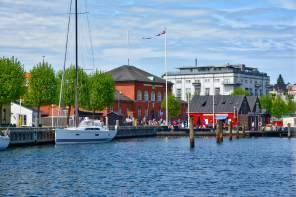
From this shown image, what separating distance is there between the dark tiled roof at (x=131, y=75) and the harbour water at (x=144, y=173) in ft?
292

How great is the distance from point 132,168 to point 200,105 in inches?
4509

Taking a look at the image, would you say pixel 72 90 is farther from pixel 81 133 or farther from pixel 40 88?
pixel 81 133

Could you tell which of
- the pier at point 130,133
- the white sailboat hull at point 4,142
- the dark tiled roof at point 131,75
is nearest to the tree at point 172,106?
the dark tiled roof at point 131,75

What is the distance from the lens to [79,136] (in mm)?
94375

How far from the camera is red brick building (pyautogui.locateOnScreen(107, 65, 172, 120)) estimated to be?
534 ft

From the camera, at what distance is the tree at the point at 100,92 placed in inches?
5157

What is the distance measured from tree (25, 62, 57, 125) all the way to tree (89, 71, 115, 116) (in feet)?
41.6

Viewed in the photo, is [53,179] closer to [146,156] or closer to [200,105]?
[146,156]

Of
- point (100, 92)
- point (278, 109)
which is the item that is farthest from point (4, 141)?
point (278, 109)

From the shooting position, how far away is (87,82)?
131125 mm

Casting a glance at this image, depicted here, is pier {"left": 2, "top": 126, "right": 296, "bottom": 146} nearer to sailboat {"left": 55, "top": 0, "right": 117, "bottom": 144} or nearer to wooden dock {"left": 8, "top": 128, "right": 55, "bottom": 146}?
wooden dock {"left": 8, "top": 128, "right": 55, "bottom": 146}

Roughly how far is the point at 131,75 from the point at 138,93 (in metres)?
5.70

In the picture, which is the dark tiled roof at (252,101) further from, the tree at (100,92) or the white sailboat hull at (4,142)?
the white sailboat hull at (4,142)

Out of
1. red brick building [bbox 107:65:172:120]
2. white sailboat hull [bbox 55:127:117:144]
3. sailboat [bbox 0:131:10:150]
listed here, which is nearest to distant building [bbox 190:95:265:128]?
red brick building [bbox 107:65:172:120]
